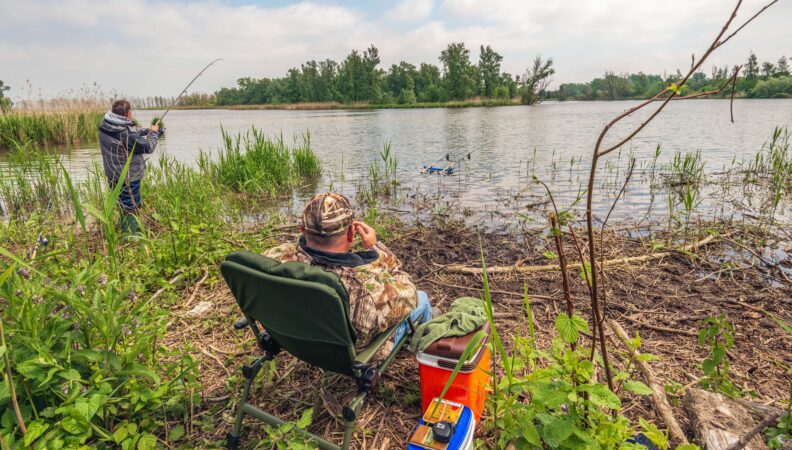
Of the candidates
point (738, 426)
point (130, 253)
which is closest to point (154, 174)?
point (130, 253)

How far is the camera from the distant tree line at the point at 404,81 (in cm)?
Result: 7394

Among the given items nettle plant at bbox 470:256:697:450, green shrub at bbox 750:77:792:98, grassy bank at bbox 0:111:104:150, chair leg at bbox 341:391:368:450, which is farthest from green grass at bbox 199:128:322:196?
green shrub at bbox 750:77:792:98

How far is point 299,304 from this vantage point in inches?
73.5

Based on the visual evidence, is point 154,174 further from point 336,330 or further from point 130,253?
point 336,330

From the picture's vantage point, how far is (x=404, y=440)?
224 cm

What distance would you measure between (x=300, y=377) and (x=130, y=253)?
2.60 m

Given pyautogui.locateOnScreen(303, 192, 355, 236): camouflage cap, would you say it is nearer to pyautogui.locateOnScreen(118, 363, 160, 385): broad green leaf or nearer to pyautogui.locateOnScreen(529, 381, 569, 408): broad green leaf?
pyautogui.locateOnScreen(118, 363, 160, 385): broad green leaf

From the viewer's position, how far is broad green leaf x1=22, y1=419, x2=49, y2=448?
63.6 inches

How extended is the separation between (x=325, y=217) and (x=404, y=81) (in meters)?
87.6

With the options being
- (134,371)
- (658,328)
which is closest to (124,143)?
(134,371)

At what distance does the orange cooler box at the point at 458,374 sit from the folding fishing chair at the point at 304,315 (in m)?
0.29

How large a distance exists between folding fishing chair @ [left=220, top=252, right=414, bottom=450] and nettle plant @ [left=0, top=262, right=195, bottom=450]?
1.68 ft

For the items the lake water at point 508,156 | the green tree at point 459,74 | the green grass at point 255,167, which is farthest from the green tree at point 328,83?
the green grass at point 255,167

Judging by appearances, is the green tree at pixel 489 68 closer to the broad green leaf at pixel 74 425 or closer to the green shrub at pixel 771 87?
the green shrub at pixel 771 87
